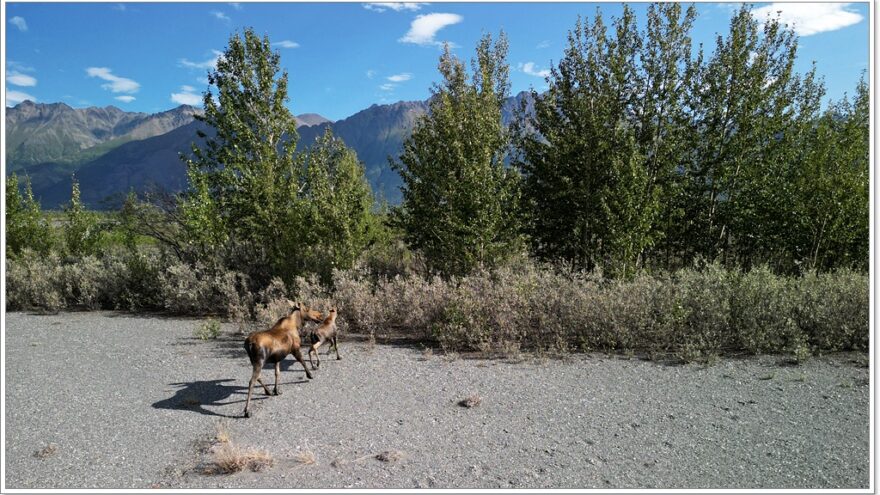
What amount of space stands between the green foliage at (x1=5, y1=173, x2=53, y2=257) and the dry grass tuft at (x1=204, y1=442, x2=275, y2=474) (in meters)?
19.0

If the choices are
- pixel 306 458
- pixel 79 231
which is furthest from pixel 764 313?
pixel 79 231

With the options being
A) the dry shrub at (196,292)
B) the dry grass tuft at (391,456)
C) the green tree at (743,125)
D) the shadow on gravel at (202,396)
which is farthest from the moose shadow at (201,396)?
the green tree at (743,125)

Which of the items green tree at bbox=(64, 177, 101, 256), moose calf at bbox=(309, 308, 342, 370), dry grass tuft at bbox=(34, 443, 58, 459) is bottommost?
dry grass tuft at bbox=(34, 443, 58, 459)

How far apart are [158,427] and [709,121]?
14840 mm

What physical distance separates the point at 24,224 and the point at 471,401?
2030 centimetres

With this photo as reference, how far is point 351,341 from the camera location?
948 centimetres

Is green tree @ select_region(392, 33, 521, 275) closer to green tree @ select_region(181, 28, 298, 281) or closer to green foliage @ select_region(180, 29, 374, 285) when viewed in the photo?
green foliage @ select_region(180, 29, 374, 285)

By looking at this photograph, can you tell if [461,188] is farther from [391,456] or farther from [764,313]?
[391,456]

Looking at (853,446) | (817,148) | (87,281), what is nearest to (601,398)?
(853,446)

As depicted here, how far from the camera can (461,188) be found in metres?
12.4

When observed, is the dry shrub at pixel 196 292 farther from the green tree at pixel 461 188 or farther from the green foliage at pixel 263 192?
the green tree at pixel 461 188

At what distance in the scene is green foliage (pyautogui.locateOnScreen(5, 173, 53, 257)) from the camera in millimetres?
18953

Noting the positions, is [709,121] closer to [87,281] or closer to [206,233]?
[206,233]

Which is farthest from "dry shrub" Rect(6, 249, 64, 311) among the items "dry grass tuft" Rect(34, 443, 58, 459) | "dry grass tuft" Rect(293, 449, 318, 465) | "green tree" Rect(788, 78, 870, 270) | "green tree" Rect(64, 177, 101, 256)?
"green tree" Rect(788, 78, 870, 270)
